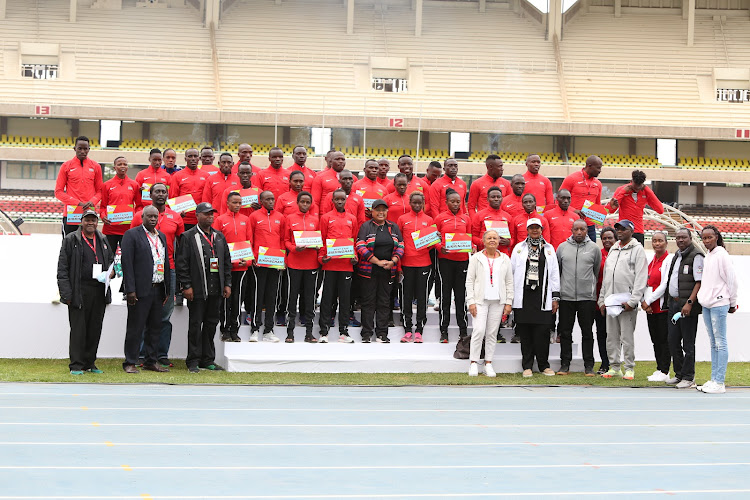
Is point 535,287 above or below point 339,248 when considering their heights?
below

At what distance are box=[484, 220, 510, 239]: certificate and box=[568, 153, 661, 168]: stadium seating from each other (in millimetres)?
23850

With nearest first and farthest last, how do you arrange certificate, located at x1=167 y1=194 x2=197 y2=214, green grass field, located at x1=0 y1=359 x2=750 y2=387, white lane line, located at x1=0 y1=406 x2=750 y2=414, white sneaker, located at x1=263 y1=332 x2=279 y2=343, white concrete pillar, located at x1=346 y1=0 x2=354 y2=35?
white lane line, located at x1=0 y1=406 x2=750 y2=414 < green grass field, located at x1=0 y1=359 x2=750 y2=387 < white sneaker, located at x1=263 y1=332 x2=279 y2=343 < certificate, located at x1=167 y1=194 x2=197 y2=214 < white concrete pillar, located at x1=346 y1=0 x2=354 y2=35

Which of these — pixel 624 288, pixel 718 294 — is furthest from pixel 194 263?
pixel 718 294

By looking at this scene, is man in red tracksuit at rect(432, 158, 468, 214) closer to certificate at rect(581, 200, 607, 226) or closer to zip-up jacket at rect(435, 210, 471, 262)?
zip-up jacket at rect(435, 210, 471, 262)

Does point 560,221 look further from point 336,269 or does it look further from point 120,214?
point 120,214

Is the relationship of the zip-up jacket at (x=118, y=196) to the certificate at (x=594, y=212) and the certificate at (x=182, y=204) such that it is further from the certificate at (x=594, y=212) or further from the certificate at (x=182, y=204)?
the certificate at (x=594, y=212)

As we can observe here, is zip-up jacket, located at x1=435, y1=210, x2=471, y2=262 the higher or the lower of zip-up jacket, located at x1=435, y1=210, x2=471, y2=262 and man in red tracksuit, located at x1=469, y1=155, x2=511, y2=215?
the lower

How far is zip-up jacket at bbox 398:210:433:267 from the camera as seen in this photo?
11.2 metres

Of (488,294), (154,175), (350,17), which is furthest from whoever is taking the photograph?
(350,17)

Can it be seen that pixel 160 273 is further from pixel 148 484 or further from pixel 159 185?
pixel 148 484

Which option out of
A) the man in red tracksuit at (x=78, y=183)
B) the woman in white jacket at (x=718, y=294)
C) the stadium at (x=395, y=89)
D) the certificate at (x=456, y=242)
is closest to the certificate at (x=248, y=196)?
the man in red tracksuit at (x=78, y=183)

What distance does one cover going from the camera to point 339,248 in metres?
10.9

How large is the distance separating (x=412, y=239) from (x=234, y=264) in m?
2.08

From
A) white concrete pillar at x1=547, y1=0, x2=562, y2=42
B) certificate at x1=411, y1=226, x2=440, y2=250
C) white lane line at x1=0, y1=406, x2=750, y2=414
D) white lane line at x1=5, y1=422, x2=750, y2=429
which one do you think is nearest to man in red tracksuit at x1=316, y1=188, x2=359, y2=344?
certificate at x1=411, y1=226, x2=440, y2=250
